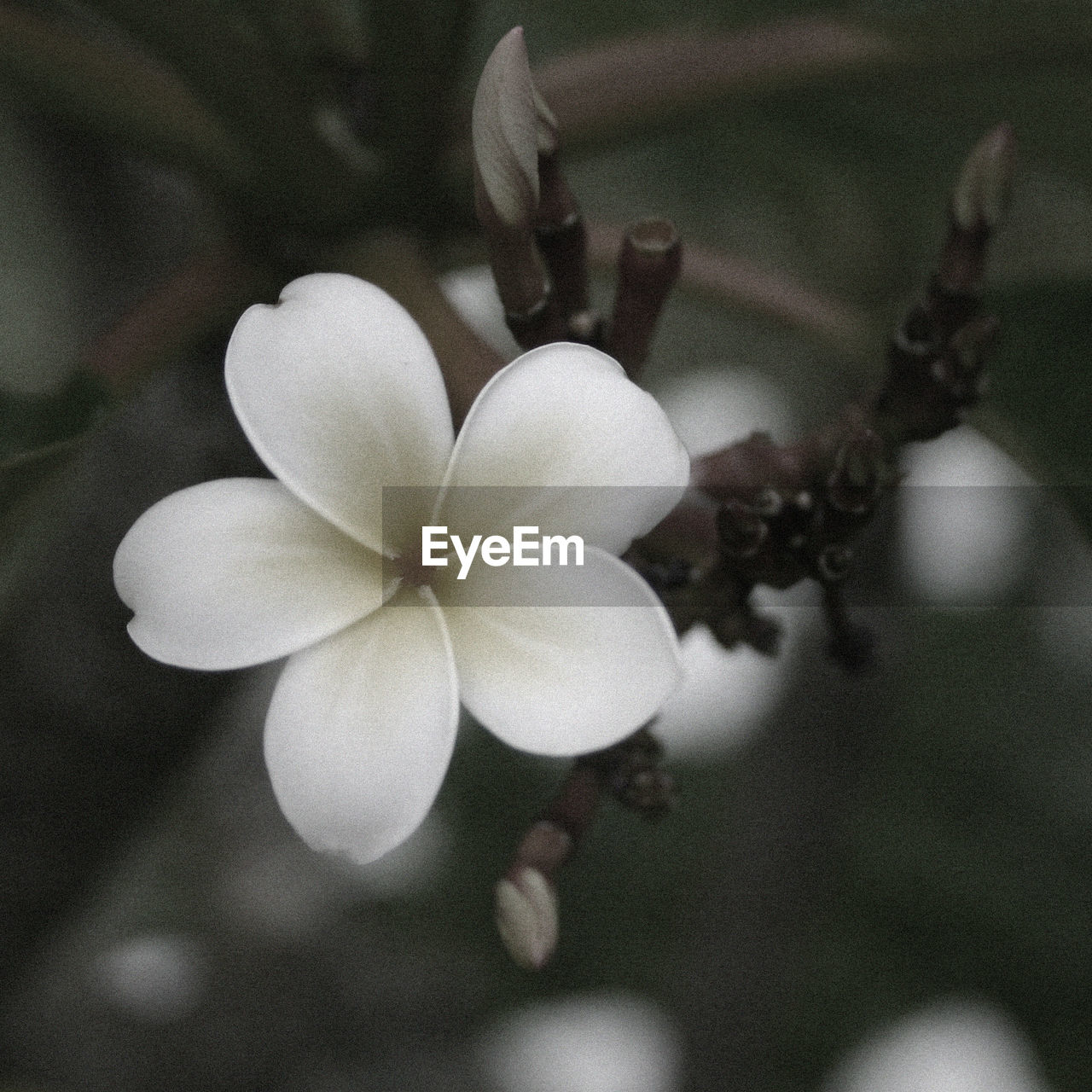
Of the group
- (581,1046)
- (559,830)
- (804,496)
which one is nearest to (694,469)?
(804,496)

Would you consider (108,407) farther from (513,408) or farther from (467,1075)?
(467,1075)

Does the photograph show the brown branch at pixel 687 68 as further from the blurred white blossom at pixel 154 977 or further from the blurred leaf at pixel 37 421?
the blurred white blossom at pixel 154 977

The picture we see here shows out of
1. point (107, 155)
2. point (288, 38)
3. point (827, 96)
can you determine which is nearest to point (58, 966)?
point (107, 155)

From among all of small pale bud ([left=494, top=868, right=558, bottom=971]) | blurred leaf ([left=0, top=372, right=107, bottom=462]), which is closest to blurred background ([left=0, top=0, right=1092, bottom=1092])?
blurred leaf ([left=0, top=372, right=107, bottom=462])

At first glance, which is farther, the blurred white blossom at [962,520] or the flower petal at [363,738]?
the blurred white blossom at [962,520]

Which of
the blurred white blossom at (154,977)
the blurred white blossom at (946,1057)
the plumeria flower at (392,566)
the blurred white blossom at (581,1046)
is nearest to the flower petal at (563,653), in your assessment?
the plumeria flower at (392,566)

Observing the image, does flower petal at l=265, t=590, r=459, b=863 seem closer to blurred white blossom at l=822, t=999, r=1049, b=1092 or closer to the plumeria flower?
the plumeria flower

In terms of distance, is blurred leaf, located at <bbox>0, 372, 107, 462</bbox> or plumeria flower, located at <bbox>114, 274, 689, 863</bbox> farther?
blurred leaf, located at <bbox>0, 372, 107, 462</bbox>
